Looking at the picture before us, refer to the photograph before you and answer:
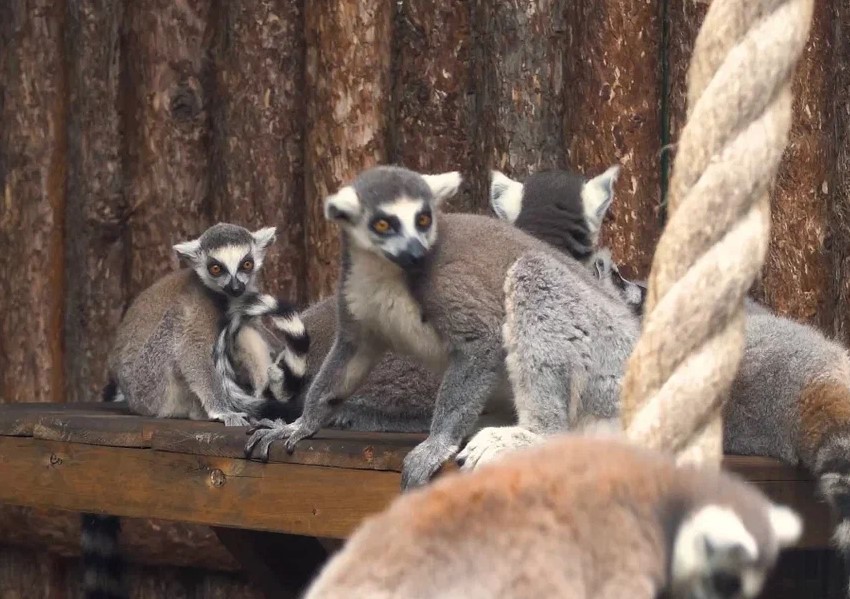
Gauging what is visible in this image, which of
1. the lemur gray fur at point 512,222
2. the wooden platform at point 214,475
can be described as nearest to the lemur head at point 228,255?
the lemur gray fur at point 512,222

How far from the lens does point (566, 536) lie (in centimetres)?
123

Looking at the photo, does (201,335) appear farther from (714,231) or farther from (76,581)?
(714,231)

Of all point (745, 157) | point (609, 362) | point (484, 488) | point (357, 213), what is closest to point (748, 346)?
point (609, 362)

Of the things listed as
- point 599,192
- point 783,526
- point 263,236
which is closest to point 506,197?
point 599,192

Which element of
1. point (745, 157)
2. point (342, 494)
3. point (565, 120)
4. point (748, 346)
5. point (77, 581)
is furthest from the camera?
point (77, 581)

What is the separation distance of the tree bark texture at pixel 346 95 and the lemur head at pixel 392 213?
45.4 inches

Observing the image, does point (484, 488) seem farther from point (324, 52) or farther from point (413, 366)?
point (324, 52)

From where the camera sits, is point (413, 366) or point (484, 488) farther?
point (413, 366)

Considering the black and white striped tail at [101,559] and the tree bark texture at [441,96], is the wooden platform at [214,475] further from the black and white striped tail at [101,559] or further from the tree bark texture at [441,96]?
the tree bark texture at [441,96]

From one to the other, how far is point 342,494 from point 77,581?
101 inches

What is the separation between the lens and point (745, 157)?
1.61 m

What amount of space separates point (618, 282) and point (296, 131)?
162cm

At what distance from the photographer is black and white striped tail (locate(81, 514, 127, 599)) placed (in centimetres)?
517

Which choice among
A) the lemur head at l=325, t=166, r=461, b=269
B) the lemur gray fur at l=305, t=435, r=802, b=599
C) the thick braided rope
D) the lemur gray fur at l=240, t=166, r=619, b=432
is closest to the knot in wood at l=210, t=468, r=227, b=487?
the lemur gray fur at l=240, t=166, r=619, b=432
